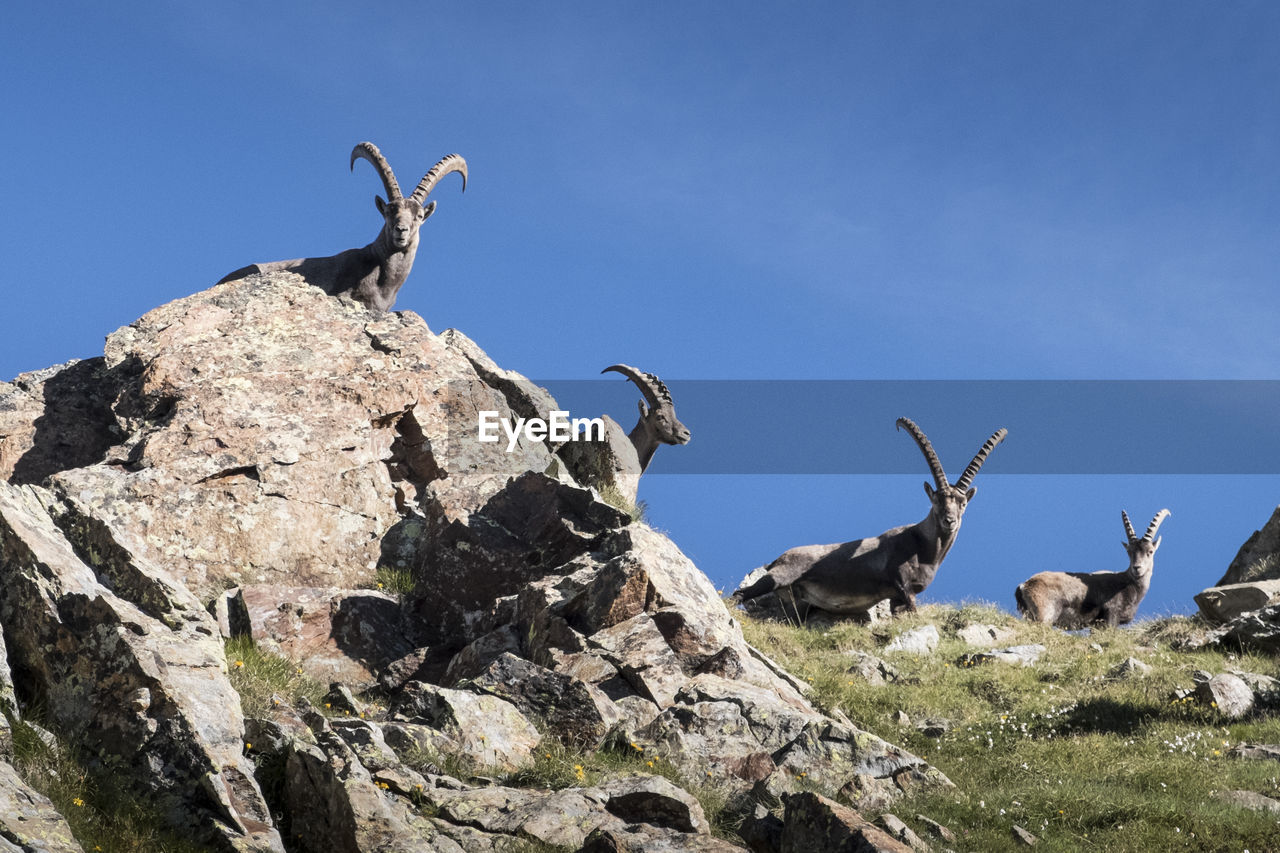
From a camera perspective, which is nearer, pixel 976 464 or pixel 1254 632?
pixel 1254 632

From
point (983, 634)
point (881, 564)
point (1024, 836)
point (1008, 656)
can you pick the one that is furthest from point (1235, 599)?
point (1024, 836)

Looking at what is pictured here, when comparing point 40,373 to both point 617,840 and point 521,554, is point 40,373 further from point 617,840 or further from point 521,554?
point 617,840

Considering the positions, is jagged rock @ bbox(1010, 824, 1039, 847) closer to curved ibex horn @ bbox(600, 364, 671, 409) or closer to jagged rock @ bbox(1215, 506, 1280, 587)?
curved ibex horn @ bbox(600, 364, 671, 409)

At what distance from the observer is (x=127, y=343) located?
1645cm

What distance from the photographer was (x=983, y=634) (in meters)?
19.8

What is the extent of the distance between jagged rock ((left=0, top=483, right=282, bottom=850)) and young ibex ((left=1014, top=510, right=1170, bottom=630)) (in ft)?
63.5

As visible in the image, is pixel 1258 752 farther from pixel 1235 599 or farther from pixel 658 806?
pixel 1235 599

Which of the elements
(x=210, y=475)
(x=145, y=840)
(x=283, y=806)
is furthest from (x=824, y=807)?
(x=210, y=475)

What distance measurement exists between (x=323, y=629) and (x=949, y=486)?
1462 centimetres

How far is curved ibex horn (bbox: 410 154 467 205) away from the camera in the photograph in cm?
2039

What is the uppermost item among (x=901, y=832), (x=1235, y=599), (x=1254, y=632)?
(x=1235, y=599)

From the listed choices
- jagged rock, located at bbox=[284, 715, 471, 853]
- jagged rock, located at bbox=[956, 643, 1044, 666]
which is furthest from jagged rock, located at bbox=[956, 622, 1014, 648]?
jagged rock, located at bbox=[284, 715, 471, 853]

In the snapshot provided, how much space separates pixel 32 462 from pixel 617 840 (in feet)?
39.2

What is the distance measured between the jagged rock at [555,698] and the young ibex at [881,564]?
12484 millimetres
